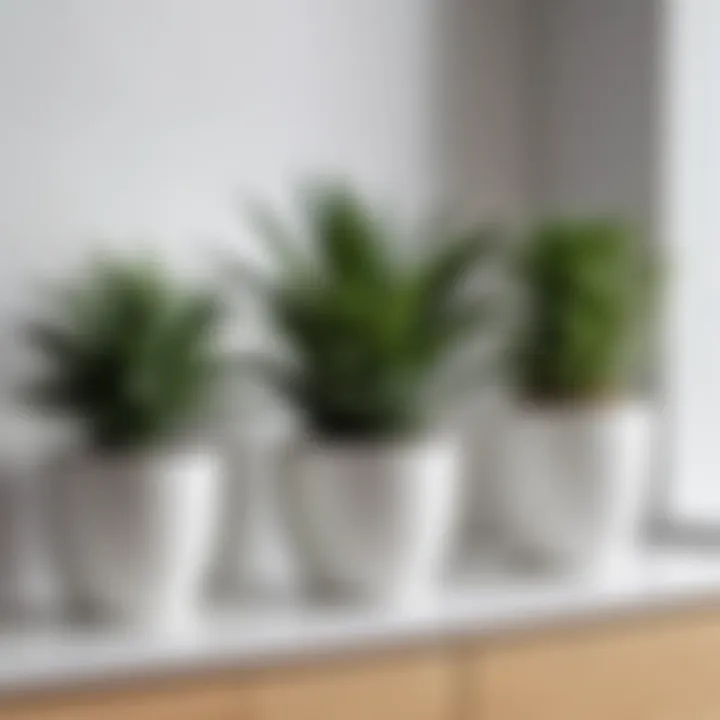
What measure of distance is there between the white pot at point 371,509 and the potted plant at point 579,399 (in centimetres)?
15

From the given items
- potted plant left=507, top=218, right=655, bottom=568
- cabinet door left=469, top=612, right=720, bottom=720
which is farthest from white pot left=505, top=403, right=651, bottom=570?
cabinet door left=469, top=612, right=720, bottom=720

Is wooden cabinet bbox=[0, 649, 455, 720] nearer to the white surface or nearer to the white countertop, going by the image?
the white countertop

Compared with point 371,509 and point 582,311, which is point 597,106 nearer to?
point 582,311

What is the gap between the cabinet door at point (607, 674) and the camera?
0.99 m

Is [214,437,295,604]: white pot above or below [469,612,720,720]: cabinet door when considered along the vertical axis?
above

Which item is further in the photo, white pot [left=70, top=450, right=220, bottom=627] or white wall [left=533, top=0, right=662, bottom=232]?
white wall [left=533, top=0, right=662, bottom=232]

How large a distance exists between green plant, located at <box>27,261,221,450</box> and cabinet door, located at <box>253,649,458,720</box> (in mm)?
219

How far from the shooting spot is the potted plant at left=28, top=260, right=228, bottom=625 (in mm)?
945

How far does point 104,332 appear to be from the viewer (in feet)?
3.22

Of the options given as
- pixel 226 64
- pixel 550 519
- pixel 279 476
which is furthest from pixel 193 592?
pixel 226 64

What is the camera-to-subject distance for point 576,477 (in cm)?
114

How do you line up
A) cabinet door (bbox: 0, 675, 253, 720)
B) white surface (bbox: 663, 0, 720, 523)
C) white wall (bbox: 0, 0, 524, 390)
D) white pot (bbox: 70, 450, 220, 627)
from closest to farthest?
1. cabinet door (bbox: 0, 675, 253, 720)
2. white pot (bbox: 70, 450, 220, 627)
3. white wall (bbox: 0, 0, 524, 390)
4. white surface (bbox: 663, 0, 720, 523)

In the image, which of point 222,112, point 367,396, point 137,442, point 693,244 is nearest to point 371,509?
point 367,396

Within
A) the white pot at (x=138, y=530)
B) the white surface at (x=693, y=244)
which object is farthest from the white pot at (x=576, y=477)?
the white pot at (x=138, y=530)
